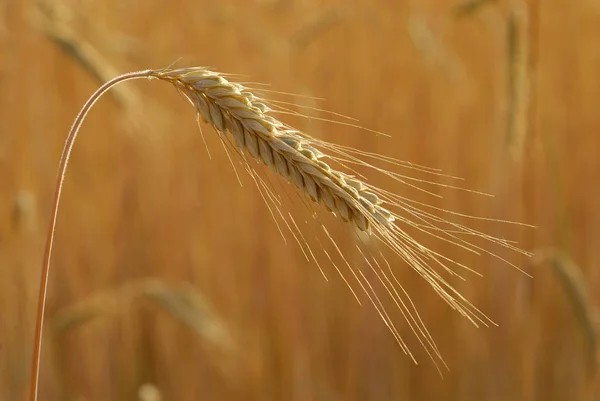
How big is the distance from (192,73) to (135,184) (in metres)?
2.29

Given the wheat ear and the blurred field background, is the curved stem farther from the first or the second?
the blurred field background

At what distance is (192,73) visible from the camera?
91 centimetres

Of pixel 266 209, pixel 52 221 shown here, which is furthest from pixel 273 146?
pixel 266 209

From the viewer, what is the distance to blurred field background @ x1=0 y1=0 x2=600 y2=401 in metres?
2.44

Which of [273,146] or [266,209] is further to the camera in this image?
[266,209]

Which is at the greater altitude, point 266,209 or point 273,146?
point 273,146

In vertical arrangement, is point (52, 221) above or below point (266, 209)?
above

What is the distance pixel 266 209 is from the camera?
3.20 meters

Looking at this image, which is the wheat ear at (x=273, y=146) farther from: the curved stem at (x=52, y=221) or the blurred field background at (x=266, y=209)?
the blurred field background at (x=266, y=209)

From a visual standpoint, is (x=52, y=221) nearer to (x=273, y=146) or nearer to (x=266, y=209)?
(x=273, y=146)

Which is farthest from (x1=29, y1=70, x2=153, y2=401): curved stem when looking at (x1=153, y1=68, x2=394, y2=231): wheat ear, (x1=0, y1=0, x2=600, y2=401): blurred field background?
(x1=0, y1=0, x2=600, y2=401): blurred field background

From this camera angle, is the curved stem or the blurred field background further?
the blurred field background

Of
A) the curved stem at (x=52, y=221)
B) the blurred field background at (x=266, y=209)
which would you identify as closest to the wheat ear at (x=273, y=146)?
the curved stem at (x=52, y=221)

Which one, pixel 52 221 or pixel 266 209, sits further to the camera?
pixel 266 209
